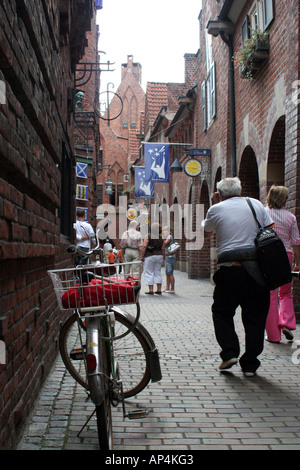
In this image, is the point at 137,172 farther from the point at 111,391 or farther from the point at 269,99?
the point at 111,391

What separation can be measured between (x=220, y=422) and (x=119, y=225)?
5385 cm

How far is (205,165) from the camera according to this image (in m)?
18.2

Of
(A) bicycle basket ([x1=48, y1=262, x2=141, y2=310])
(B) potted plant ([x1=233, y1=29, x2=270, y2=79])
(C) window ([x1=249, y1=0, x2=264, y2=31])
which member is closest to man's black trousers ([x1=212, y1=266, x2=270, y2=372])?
(A) bicycle basket ([x1=48, y1=262, x2=141, y2=310])

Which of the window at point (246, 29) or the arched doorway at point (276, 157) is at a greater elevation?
the window at point (246, 29)

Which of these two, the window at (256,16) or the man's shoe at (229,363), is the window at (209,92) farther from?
the man's shoe at (229,363)

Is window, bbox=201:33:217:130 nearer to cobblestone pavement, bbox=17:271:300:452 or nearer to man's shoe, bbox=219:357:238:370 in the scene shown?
cobblestone pavement, bbox=17:271:300:452

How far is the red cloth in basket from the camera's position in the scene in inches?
125

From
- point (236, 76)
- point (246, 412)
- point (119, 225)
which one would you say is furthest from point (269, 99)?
point (119, 225)

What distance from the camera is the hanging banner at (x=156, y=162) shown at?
22.7m

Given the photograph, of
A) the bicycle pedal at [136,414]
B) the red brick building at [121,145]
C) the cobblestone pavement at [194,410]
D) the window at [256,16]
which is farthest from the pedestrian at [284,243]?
the red brick building at [121,145]

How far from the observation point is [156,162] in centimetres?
2280

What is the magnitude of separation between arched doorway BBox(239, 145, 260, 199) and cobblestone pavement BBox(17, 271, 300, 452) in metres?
7.76

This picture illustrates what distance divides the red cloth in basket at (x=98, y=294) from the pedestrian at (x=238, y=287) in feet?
6.20

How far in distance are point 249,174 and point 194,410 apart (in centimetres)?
1021
